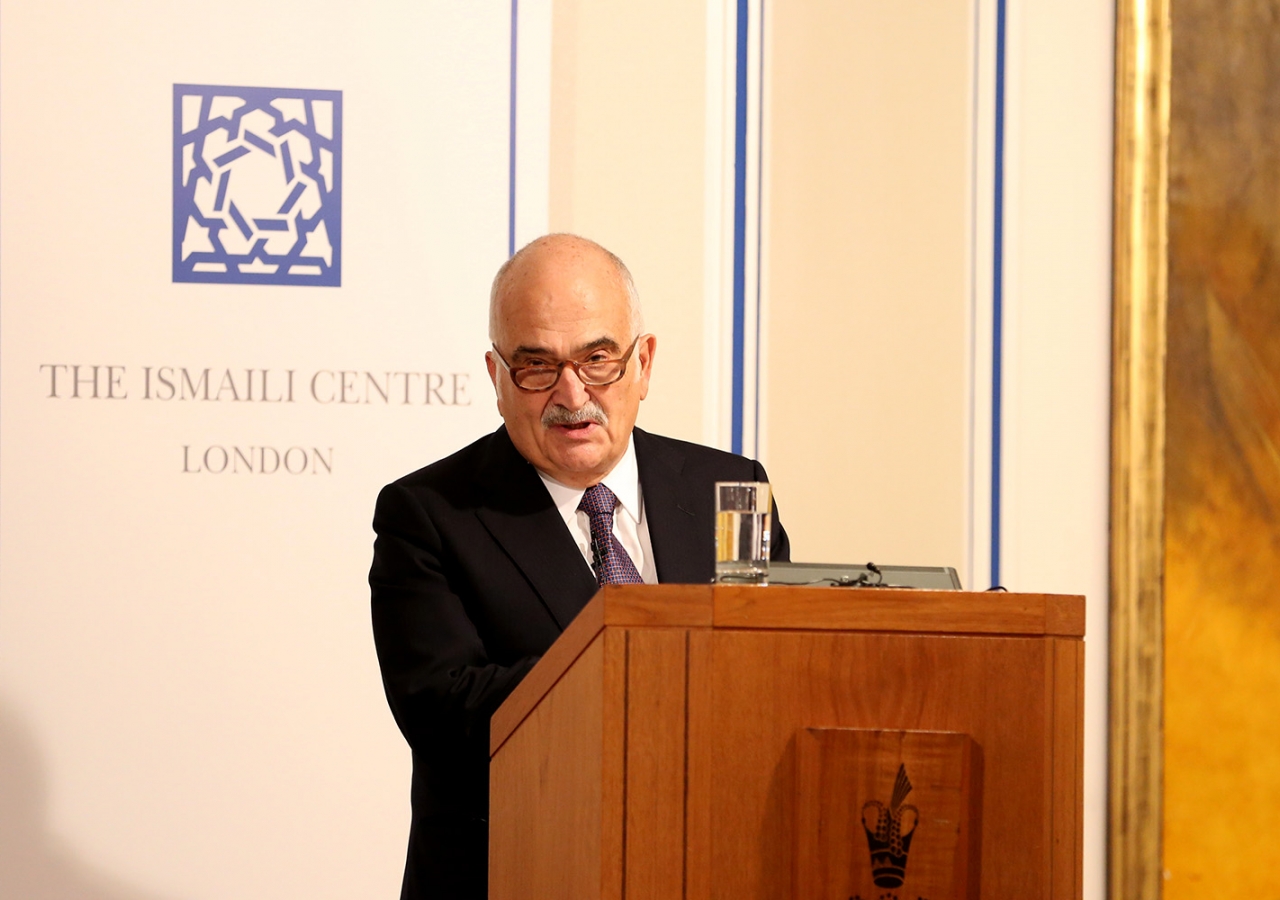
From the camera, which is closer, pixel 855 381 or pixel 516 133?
pixel 516 133

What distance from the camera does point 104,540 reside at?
3.38m

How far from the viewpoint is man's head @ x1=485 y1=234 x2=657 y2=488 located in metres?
2.56

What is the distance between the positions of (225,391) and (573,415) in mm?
1223

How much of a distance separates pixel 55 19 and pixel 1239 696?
3.33m

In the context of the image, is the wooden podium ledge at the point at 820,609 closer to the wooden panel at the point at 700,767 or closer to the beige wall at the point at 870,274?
the wooden panel at the point at 700,767

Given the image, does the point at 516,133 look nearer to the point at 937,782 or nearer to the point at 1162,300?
the point at 1162,300

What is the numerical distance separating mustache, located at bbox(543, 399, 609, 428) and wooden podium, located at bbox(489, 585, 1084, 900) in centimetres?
103

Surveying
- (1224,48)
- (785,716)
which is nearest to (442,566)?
(785,716)

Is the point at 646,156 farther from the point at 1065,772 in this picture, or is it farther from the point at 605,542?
the point at 1065,772

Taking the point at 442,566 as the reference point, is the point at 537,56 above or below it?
above

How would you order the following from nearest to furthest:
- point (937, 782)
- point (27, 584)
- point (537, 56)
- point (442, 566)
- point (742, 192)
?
point (937, 782)
point (442, 566)
point (27, 584)
point (537, 56)
point (742, 192)

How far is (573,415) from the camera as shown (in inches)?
101

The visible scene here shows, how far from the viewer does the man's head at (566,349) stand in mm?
2561

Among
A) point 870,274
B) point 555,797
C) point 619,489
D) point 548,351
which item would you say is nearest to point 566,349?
point 548,351
